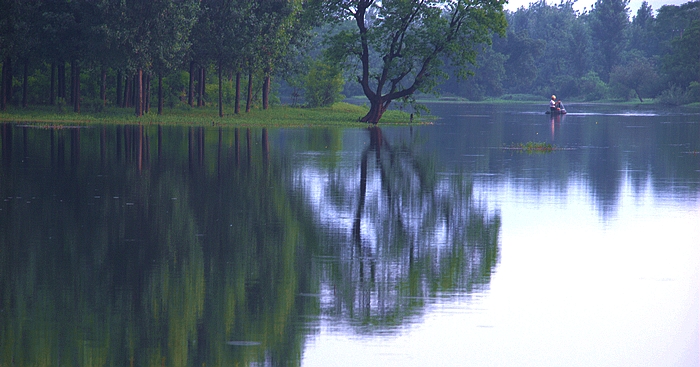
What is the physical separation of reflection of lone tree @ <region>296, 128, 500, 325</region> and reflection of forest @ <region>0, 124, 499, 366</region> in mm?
36

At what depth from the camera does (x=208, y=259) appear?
12.3m

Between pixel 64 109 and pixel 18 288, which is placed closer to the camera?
pixel 18 288

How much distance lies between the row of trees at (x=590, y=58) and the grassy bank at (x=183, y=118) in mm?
86385

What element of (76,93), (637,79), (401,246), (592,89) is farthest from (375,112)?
(592,89)

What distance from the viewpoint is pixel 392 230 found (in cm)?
1522

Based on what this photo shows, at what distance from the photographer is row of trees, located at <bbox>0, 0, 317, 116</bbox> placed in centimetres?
5247

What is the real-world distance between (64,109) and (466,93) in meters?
117

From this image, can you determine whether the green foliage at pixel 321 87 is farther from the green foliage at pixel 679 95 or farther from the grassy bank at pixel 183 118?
the green foliage at pixel 679 95

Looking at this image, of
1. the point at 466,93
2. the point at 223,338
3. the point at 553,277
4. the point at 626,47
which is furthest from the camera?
the point at 626,47

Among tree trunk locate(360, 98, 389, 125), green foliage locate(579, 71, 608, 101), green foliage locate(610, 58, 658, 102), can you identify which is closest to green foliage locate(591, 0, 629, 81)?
green foliage locate(579, 71, 608, 101)

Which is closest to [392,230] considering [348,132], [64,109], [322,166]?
[322,166]

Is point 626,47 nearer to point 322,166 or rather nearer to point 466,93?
point 466,93

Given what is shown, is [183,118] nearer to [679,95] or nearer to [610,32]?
[679,95]

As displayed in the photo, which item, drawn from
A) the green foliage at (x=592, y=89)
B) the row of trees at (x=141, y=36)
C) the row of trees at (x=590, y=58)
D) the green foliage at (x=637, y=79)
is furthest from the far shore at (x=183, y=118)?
the green foliage at (x=592, y=89)
